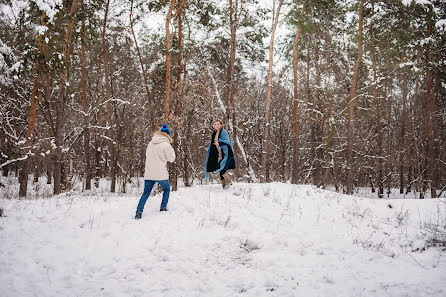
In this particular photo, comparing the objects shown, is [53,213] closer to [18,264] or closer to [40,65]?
[18,264]

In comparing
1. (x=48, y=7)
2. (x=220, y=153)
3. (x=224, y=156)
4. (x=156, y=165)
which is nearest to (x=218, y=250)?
(x=156, y=165)

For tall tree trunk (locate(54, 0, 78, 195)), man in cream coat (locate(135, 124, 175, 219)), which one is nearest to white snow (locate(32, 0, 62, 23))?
tall tree trunk (locate(54, 0, 78, 195))

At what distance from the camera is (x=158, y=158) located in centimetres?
→ 574

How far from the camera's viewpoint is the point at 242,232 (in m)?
5.14

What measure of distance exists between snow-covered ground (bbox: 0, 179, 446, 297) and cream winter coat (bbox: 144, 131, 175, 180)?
0.87 m

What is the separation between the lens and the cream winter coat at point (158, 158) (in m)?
5.68

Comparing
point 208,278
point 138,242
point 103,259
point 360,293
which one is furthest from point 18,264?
point 360,293

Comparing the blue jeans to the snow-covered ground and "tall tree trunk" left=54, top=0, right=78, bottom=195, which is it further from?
"tall tree trunk" left=54, top=0, right=78, bottom=195

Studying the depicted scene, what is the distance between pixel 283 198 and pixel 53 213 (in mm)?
5540

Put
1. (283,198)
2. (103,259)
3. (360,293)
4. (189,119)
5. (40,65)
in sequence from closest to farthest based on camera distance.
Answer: (360,293) → (103,259) → (283,198) → (40,65) → (189,119)

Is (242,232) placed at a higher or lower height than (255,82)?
lower

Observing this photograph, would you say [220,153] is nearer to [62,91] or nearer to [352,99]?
[62,91]

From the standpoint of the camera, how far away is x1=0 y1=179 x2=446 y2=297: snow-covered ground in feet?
11.7

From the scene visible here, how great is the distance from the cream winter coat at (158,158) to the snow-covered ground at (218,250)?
87cm
